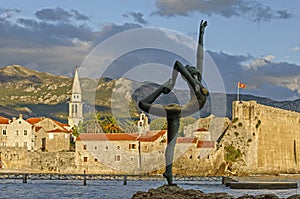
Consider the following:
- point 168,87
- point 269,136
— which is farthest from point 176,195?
point 269,136

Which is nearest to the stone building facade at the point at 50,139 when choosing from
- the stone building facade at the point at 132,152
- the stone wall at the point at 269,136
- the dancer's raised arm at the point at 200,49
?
the stone building facade at the point at 132,152

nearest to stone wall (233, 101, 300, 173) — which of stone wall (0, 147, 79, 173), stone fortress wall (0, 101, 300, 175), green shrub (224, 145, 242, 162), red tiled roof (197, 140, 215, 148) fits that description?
stone fortress wall (0, 101, 300, 175)

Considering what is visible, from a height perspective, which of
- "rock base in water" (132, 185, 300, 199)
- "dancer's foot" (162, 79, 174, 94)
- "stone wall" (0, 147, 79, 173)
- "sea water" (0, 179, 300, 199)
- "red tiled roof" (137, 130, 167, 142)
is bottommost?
"sea water" (0, 179, 300, 199)

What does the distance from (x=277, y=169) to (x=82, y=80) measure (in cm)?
4103

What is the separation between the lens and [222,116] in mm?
69188

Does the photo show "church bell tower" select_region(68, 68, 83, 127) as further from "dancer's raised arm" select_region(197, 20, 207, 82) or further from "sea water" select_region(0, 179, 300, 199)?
"dancer's raised arm" select_region(197, 20, 207, 82)

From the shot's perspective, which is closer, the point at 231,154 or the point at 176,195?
the point at 176,195

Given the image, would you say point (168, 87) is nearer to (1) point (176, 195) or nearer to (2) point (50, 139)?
(1) point (176, 195)

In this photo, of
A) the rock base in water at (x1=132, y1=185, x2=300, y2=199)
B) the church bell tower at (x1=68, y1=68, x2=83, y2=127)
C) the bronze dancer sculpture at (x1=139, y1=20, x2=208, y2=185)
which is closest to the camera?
the rock base in water at (x1=132, y1=185, x2=300, y2=199)

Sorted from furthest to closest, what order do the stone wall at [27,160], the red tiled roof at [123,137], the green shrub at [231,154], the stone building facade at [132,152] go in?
the stone wall at [27,160] → the red tiled roof at [123,137] → the green shrub at [231,154] → the stone building facade at [132,152]

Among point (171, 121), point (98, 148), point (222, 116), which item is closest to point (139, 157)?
point (98, 148)

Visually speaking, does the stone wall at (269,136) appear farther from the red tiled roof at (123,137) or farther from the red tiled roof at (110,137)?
the red tiled roof at (110,137)

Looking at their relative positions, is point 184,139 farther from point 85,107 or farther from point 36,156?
point 85,107

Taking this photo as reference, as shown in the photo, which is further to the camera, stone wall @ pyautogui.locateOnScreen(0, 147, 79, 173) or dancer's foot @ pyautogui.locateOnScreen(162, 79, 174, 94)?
stone wall @ pyautogui.locateOnScreen(0, 147, 79, 173)
